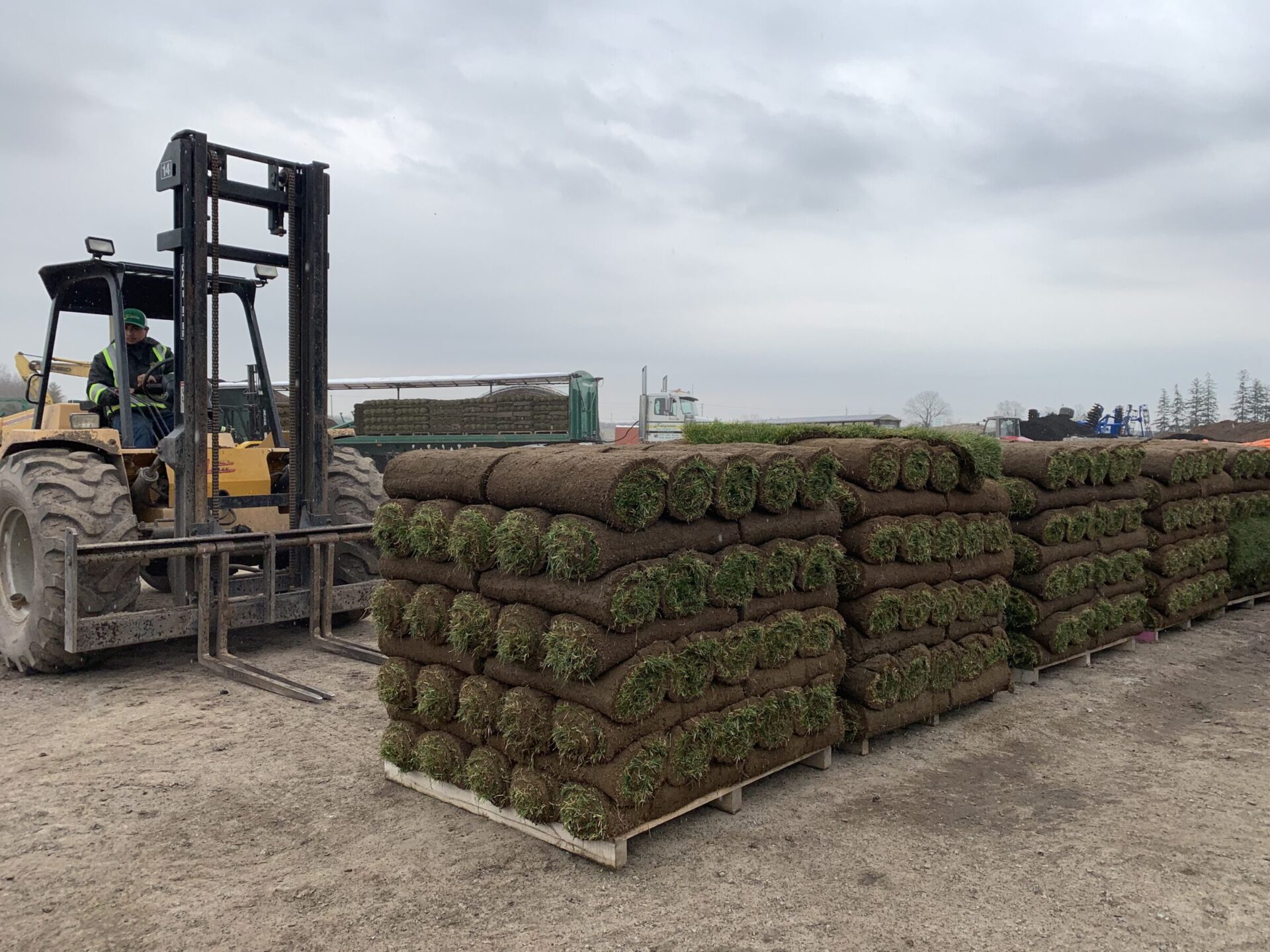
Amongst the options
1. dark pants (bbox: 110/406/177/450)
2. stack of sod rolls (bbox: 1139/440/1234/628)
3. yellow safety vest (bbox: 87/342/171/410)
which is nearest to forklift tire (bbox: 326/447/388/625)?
dark pants (bbox: 110/406/177/450)

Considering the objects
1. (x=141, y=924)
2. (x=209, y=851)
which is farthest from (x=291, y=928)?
(x=209, y=851)

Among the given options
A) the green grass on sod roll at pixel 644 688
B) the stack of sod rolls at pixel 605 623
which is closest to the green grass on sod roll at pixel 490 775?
the stack of sod rolls at pixel 605 623

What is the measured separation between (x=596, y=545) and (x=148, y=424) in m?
5.84

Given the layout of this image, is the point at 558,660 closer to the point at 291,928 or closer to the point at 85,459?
the point at 291,928

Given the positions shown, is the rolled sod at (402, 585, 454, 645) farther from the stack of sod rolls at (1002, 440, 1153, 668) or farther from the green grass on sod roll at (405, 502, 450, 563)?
the stack of sod rolls at (1002, 440, 1153, 668)

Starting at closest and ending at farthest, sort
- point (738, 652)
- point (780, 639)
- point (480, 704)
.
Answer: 1. point (480, 704)
2. point (738, 652)
3. point (780, 639)

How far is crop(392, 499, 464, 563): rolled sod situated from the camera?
16.6 feet

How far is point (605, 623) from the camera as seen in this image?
14.1 feet

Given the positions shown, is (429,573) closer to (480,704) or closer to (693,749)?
(480,704)

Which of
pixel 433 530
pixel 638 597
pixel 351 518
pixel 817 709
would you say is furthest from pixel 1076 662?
pixel 351 518

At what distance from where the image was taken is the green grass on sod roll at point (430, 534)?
5055 millimetres

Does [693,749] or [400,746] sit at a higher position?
[693,749]

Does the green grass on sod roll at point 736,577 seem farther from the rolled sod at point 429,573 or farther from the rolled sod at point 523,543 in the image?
the rolled sod at point 429,573

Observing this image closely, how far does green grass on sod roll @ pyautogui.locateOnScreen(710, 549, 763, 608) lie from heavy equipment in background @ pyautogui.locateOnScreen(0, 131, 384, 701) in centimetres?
336
